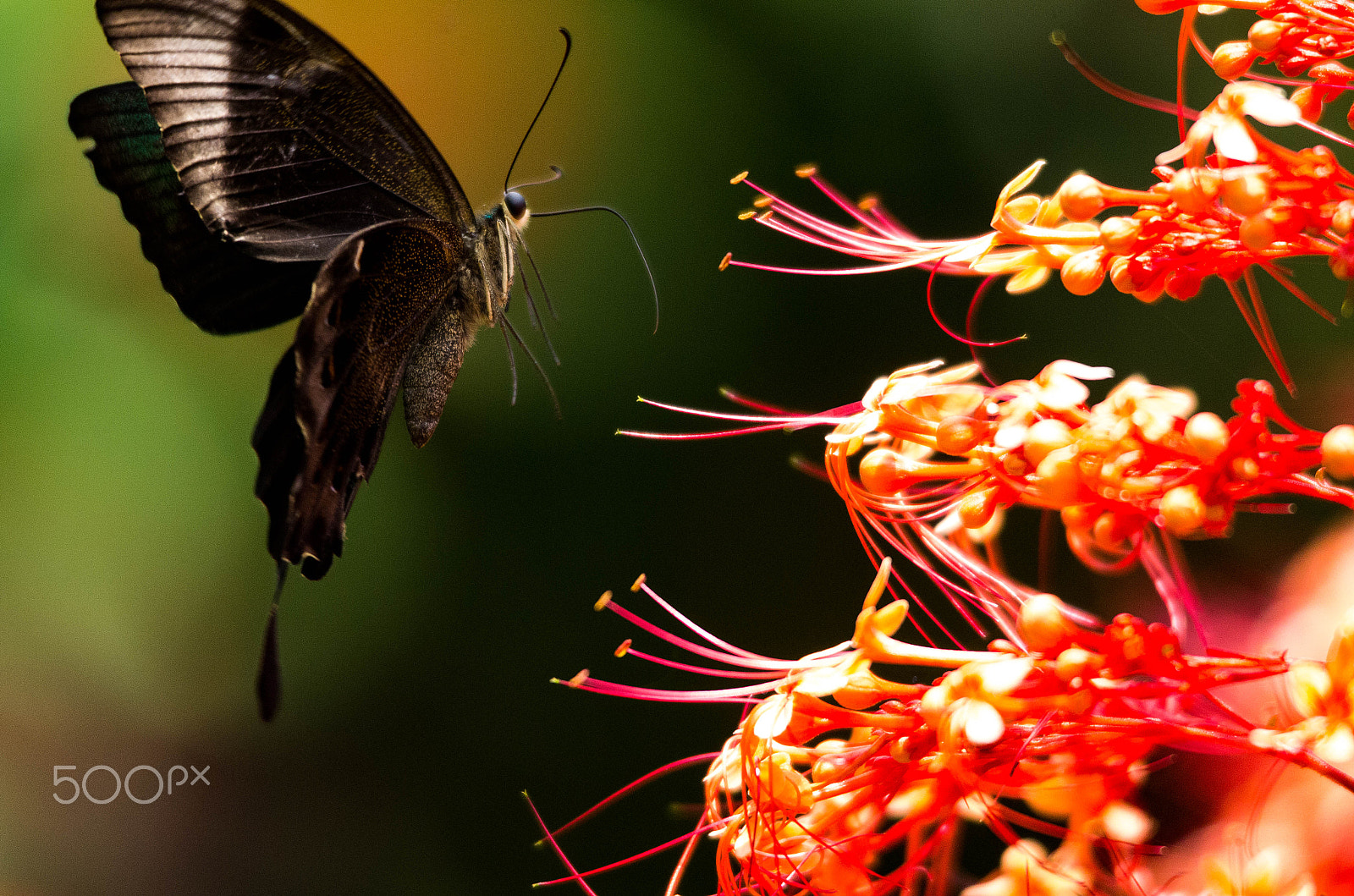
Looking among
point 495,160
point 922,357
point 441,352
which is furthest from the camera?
point 495,160

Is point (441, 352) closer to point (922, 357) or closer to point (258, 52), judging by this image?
point (258, 52)

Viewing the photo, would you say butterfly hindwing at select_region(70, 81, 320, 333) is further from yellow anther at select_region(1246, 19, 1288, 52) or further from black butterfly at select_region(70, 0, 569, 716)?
yellow anther at select_region(1246, 19, 1288, 52)

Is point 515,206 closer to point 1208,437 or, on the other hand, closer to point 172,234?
point 172,234

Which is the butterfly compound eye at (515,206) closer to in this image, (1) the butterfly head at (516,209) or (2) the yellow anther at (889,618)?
(1) the butterfly head at (516,209)

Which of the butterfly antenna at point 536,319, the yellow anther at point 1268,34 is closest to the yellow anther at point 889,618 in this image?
the yellow anther at point 1268,34

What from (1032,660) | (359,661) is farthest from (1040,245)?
(359,661)

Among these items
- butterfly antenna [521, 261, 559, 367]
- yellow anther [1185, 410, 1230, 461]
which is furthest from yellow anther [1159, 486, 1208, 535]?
butterfly antenna [521, 261, 559, 367]
